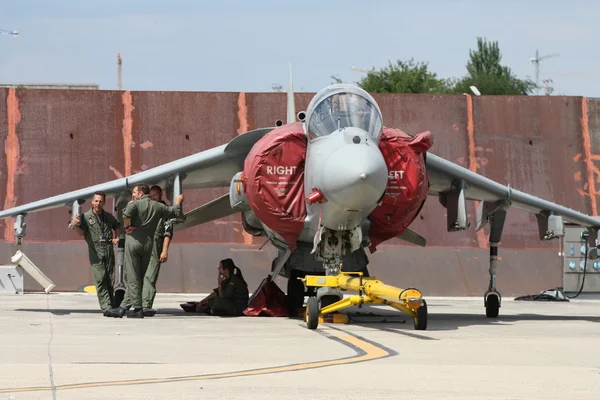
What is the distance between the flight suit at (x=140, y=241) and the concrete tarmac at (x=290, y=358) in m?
0.65

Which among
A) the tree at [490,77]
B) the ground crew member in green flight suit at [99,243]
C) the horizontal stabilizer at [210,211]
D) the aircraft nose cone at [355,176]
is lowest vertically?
the ground crew member in green flight suit at [99,243]

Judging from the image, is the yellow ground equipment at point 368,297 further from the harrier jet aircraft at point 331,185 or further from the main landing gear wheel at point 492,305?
the main landing gear wheel at point 492,305

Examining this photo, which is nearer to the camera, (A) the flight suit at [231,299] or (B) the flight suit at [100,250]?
(B) the flight suit at [100,250]

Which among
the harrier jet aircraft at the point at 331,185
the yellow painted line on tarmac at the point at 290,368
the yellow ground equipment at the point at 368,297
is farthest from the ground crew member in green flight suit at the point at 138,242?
the yellow painted line on tarmac at the point at 290,368

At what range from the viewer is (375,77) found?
3159 inches

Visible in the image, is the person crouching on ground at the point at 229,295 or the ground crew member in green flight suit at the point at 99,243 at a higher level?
the ground crew member in green flight suit at the point at 99,243

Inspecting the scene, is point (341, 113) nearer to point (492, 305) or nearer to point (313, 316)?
point (313, 316)

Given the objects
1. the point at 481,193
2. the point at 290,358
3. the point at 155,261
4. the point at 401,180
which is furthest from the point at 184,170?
the point at 290,358

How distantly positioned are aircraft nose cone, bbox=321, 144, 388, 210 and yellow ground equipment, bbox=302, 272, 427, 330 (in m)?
1.02


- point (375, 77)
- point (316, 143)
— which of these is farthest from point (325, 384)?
point (375, 77)

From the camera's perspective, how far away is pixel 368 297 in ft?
44.7

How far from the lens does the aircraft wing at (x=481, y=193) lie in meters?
16.9

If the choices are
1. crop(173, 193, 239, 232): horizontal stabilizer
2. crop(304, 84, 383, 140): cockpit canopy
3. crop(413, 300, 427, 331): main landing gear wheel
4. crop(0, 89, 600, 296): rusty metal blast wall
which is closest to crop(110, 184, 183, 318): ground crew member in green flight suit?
crop(173, 193, 239, 232): horizontal stabilizer

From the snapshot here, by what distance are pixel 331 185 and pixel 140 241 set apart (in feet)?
12.7
